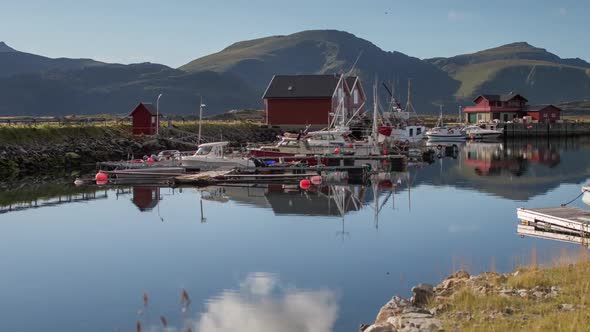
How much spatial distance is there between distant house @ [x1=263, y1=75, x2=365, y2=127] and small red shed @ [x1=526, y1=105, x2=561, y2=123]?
4008 centimetres

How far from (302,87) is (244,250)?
6151cm

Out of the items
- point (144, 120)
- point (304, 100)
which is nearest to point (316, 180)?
point (144, 120)

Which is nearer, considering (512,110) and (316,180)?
(316,180)

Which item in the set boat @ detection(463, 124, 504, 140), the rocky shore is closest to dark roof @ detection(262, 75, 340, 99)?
boat @ detection(463, 124, 504, 140)

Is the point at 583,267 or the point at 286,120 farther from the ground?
the point at 286,120

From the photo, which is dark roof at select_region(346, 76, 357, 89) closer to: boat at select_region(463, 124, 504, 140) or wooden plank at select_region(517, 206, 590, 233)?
boat at select_region(463, 124, 504, 140)

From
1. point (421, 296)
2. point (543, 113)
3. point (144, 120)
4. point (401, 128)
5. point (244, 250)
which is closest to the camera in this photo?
point (421, 296)

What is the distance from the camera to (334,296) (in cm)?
1647

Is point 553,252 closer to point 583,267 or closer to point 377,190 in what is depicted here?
point 583,267

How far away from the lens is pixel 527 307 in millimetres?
12172

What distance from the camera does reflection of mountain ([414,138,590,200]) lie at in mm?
40781

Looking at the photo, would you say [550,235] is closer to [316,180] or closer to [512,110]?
[316,180]

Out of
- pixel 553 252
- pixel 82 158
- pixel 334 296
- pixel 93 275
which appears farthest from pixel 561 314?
pixel 82 158

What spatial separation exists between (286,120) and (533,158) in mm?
29671
